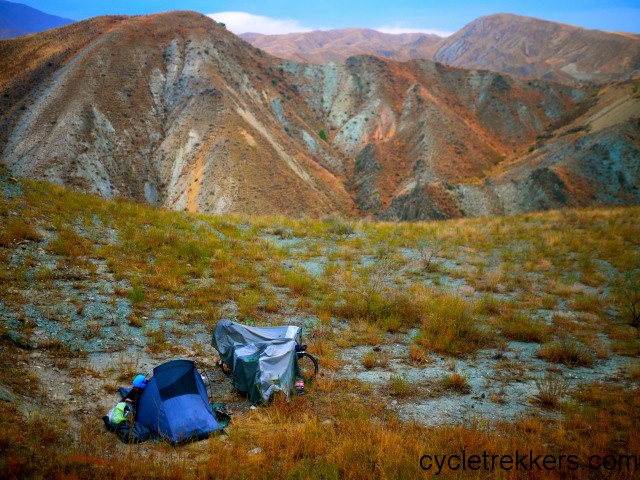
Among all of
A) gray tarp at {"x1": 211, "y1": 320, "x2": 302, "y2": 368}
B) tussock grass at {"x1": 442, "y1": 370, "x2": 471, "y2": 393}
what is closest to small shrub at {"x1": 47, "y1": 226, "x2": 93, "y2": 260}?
gray tarp at {"x1": 211, "y1": 320, "x2": 302, "y2": 368}

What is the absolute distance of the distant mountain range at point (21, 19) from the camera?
493 ft

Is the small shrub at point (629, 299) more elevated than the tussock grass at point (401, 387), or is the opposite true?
the small shrub at point (629, 299)

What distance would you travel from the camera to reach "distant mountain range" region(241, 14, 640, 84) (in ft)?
342

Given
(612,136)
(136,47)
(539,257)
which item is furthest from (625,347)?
(136,47)

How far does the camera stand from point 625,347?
7.64m

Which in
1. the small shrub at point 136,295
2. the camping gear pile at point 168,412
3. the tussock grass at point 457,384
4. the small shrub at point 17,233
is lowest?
the tussock grass at point 457,384

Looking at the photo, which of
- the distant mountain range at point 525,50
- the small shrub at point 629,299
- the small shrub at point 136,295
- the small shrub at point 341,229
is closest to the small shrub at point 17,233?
the small shrub at point 136,295

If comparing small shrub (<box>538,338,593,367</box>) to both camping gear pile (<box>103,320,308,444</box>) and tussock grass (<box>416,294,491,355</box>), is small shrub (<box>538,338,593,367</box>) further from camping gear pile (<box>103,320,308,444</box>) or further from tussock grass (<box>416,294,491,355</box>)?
camping gear pile (<box>103,320,308,444</box>)

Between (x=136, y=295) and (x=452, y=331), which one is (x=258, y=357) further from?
(x=452, y=331)

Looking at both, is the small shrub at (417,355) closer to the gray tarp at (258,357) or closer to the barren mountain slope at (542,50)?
the gray tarp at (258,357)

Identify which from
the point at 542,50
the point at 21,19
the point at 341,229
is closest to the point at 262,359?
the point at 341,229

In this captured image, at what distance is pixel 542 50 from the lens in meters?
133

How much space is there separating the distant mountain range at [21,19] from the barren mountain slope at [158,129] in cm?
14756

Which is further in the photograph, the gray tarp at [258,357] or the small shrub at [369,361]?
the small shrub at [369,361]
